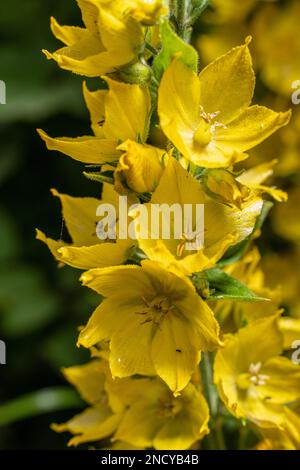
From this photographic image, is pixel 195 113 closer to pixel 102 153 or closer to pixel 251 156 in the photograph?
pixel 102 153

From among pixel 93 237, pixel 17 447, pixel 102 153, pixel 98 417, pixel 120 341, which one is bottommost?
pixel 17 447

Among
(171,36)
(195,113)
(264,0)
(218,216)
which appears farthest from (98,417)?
(264,0)

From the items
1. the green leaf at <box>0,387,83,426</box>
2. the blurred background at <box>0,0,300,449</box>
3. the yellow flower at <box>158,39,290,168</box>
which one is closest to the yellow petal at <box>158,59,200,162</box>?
the yellow flower at <box>158,39,290,168</box>

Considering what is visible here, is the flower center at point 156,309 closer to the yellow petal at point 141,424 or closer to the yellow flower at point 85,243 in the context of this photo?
the yellow flower at point 85,243

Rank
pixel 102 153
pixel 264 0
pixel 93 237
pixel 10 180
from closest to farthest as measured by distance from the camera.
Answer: pixel 102 153 → pixel 93 237 → pixel 264 0 → pixel 10 180

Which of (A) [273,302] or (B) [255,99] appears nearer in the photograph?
(A) [273,302]

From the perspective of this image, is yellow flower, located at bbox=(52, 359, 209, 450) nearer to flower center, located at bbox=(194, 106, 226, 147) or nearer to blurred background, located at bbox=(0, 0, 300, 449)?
flower center, located at bbox=(194, 106, 226, 147)
